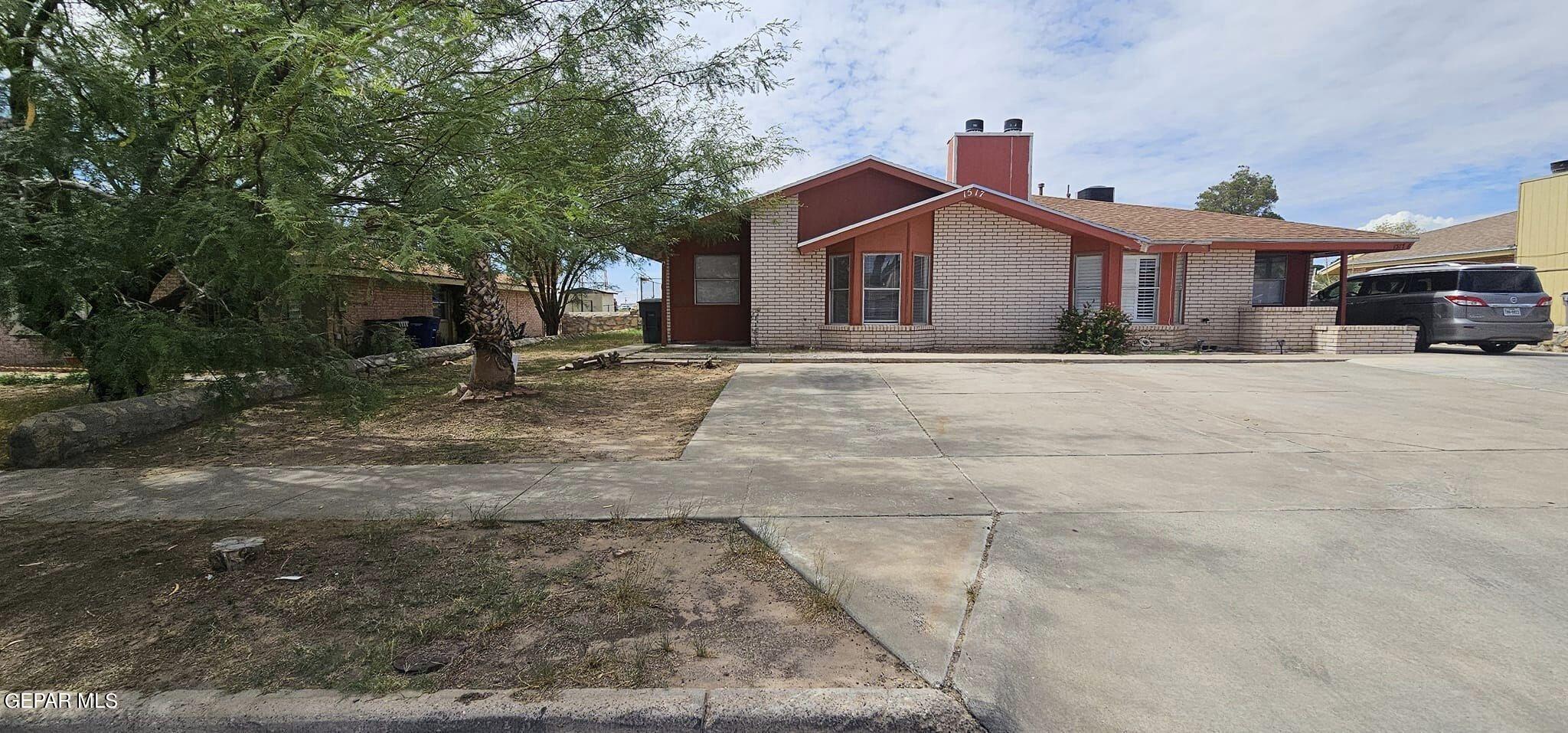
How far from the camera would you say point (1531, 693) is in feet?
7.63

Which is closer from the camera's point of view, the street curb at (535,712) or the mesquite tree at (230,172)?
the street curb at (535,712)

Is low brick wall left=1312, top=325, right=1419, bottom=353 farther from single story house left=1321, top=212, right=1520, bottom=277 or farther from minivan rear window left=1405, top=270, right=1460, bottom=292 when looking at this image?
single story house left=1321, top=212, right=1520, bottom=277

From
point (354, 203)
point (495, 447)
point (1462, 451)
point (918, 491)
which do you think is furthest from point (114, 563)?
point (1462, 451)

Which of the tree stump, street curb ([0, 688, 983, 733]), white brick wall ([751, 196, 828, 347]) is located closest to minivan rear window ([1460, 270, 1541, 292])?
white brick wall ([751, 196, 828, 347])

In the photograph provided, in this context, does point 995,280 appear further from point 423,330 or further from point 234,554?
point 234,554

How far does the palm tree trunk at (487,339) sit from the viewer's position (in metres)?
8.80

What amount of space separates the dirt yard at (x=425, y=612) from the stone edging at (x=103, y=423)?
2.15 m

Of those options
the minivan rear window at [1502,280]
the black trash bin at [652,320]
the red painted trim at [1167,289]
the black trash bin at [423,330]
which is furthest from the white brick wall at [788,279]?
the minivan rear window at [1502,280]

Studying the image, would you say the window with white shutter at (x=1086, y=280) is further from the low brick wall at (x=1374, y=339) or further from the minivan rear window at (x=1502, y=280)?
the minivan rear window at (x=1502, y=280)

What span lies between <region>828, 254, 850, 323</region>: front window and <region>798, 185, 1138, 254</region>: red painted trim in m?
0.65

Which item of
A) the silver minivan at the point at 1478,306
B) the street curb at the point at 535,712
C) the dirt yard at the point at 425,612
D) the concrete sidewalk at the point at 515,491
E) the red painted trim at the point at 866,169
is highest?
the red painted trim at the point at 866,169

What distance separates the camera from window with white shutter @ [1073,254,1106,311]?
1559cm

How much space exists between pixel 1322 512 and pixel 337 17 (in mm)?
6825

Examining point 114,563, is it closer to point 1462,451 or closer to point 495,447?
point 495,447
